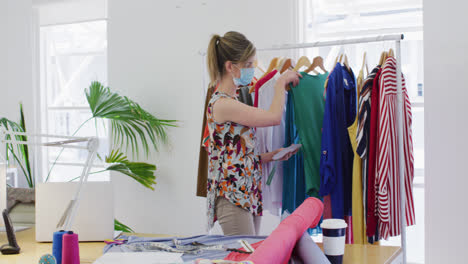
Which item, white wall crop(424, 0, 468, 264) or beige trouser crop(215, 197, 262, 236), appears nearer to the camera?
beige trouser crop(215, 197, 262, 236)

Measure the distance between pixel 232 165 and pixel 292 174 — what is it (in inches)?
20.1

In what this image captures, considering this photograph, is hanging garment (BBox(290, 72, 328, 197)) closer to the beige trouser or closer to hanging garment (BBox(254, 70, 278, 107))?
hanging garment (BBox(254, 70, 278, 107))

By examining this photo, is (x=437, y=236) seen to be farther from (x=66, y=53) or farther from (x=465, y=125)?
(x=66, y=53)

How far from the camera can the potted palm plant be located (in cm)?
397

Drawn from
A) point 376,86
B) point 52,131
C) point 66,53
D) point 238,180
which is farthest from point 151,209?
point 376,86

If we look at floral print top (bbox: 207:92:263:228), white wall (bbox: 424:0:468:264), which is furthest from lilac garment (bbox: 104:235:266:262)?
white wall (bbox: 424:0:468:264)

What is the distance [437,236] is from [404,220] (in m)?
1.06

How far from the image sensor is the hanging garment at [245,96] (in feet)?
9.70

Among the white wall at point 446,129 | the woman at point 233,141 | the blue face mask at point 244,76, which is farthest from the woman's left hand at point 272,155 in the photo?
the white wall at point 446,129

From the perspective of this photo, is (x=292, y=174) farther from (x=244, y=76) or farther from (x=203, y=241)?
(x=203, y=241)

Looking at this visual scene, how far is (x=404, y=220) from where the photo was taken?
7.82ft

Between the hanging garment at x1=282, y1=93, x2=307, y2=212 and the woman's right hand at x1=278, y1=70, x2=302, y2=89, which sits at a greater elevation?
the woman's right hand at x1=278, y1=70, x2=302, y2=89

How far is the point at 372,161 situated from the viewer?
2500 mm

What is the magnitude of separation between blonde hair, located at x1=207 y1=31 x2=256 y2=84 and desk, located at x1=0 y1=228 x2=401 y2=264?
916mm
